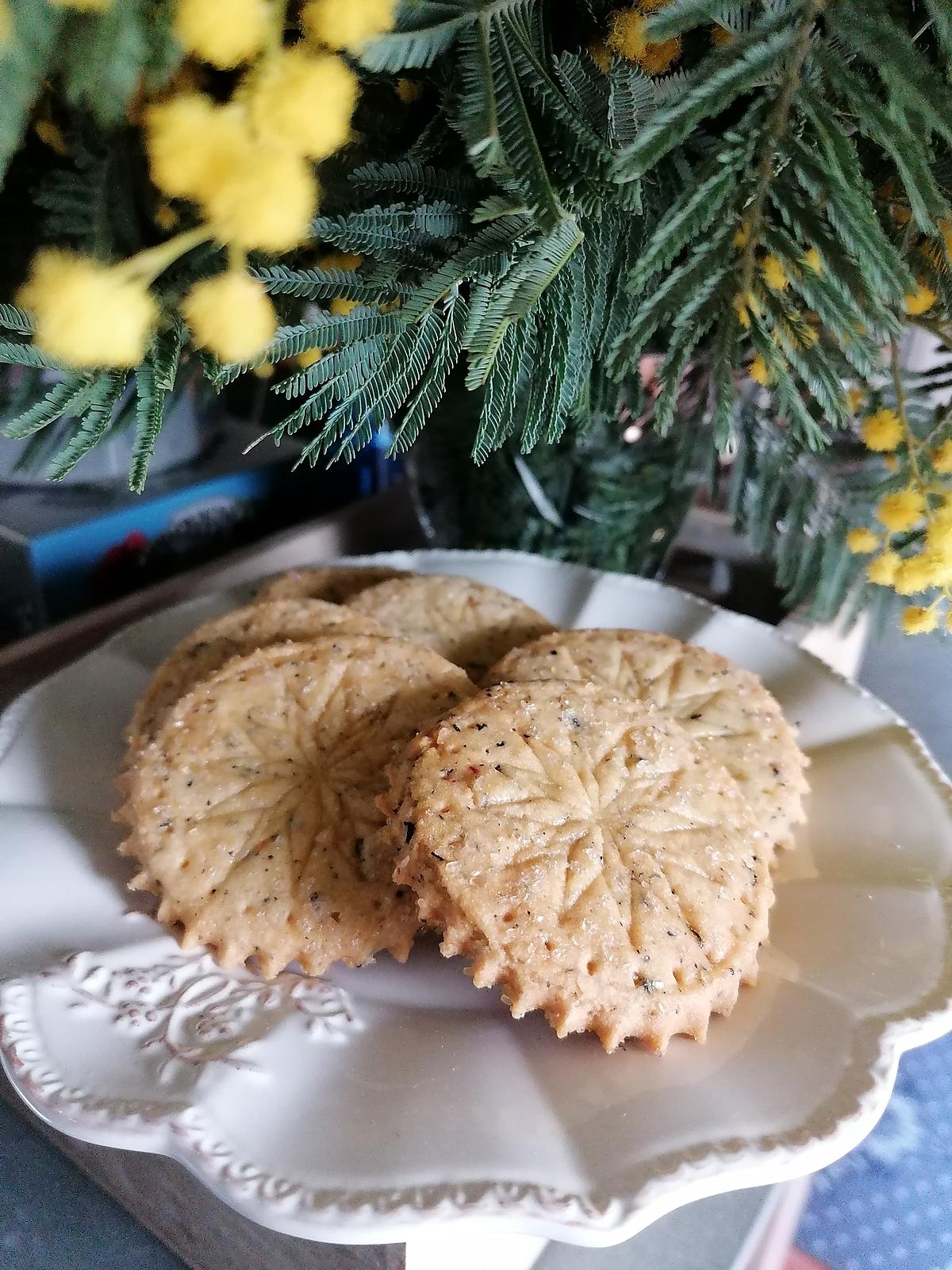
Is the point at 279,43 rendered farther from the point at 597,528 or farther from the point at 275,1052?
the point at 597,528

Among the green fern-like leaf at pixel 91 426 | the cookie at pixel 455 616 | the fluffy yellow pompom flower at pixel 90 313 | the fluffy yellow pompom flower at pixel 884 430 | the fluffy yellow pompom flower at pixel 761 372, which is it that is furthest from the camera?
the cookie at pixel 455 616

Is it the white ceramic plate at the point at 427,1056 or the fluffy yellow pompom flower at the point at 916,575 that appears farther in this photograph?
the fluffy yellow pompom flower at the point at 916,575

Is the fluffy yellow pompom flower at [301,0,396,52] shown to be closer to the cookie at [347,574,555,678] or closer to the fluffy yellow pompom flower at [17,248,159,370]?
the fluffy yellow pompom flower at [17,248,159,370]

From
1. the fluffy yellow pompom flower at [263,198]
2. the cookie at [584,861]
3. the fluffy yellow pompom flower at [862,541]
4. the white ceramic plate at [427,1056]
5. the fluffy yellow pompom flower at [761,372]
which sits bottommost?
the white ceramic plate at [427,1056]

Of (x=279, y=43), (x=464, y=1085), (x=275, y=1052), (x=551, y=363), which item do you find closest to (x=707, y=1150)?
(x=464, y=1085)

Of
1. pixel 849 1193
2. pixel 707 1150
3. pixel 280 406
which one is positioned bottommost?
pixel 849 1193

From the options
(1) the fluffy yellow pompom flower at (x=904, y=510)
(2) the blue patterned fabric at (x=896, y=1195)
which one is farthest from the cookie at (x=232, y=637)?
(2) the blue patterned fabric at (x=896, y=1195)

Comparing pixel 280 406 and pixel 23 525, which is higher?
pixel 280 406

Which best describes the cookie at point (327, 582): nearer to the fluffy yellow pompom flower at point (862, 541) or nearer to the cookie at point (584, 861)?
the cookie at point (584, 861)
